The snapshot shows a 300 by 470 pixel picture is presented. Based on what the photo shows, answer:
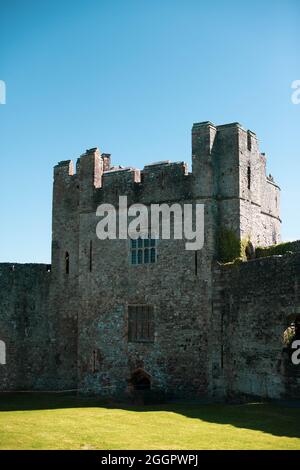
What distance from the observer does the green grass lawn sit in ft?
44.4

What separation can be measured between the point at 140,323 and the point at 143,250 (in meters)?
3.15

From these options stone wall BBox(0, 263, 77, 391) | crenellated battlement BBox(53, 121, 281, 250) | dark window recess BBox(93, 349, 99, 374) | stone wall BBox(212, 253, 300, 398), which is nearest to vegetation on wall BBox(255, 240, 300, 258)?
crenellated battlement BBox(53, 121, 281, 250)

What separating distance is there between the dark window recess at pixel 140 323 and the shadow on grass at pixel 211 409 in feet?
10.1

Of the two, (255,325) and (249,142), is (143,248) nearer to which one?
(249,142)

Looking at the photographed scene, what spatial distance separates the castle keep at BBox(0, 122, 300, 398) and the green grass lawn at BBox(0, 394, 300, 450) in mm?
2127

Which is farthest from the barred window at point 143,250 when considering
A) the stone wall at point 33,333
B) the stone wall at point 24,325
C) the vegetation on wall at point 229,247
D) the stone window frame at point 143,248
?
the stone wall at point 24,325

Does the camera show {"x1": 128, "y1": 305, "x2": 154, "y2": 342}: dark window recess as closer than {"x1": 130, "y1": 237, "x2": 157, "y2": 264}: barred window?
Yes

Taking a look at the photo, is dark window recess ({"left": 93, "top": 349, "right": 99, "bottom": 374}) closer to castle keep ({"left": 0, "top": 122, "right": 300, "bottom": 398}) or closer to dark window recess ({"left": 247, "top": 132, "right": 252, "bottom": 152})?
castle keep ({"left": 0, "top": 122, "right": 300, "bottom": 398})

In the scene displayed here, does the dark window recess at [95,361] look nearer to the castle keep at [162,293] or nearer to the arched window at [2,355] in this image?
the castle keep at [162,293]

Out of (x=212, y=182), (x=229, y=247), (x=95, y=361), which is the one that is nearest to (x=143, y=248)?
(x=229, y=247)

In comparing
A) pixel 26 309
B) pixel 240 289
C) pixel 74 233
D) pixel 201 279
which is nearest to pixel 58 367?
pixel 26 309

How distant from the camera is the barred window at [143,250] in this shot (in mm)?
24500

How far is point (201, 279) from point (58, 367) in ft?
31.2

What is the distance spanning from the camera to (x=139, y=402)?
70.1 feet
